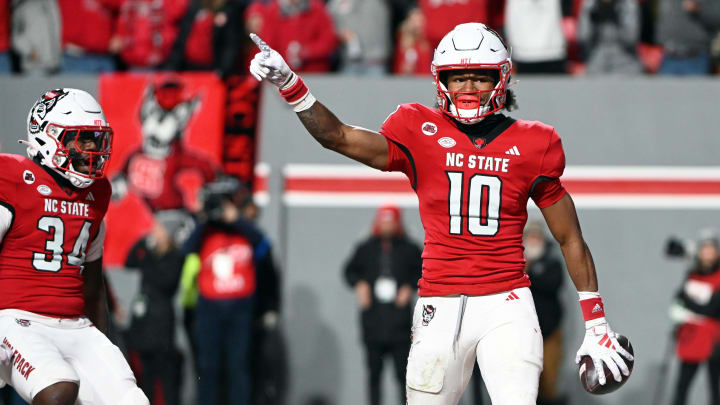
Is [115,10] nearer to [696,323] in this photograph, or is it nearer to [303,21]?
[303,21]

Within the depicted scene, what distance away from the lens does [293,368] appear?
9508 millimetres

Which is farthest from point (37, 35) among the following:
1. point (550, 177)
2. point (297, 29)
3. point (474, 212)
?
point (550, 177)

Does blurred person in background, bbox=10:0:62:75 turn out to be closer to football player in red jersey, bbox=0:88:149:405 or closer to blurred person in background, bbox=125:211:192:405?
blurred person in background, bbox=125:211:192:405

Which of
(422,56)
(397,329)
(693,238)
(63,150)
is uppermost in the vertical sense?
(422,56)

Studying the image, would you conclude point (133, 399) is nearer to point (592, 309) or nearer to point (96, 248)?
point (96, 248)

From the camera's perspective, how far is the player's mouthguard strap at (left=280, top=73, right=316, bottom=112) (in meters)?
4.13

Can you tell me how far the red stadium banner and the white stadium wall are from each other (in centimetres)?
45

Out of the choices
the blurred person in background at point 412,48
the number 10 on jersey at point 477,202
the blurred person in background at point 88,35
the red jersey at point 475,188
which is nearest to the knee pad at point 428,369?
the red jersey at point 475,188

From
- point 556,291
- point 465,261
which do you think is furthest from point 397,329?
point 465,261

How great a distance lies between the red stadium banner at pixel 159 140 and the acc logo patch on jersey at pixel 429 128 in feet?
17.7

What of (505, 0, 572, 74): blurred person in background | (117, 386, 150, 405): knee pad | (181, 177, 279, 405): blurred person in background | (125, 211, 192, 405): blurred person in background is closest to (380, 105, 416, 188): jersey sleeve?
(117, 386, 150, 405): knee pad

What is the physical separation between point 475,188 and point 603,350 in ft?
2.85

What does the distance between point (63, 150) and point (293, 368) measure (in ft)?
16.7

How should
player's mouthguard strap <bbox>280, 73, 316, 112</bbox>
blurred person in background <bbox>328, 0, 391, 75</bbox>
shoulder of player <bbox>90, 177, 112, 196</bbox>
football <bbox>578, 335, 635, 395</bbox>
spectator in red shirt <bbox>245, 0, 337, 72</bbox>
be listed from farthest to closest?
blurred person in background <bbox>328, 0, 391, 75</bbox> → spectator in red shirt <bbox>245, 0, 337, 72</bbox> → shoulder of player <bbox>90, 177, 112, 196</bbox> → football <bbox>578, 335, 635, 395</bbox> → player's mouthguard strap <bbox>280, 73, 316, 112</bbox>
